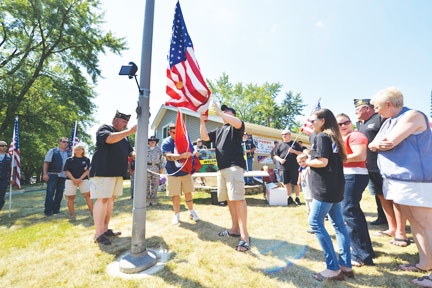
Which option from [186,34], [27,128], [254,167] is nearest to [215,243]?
[186,34]

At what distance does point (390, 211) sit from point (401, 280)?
163cm

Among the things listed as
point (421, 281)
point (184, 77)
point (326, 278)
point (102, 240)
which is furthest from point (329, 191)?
point (102, 240)

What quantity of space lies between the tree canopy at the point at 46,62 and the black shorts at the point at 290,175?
18520 millimetres

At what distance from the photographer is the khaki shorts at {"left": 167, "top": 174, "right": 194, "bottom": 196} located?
161 inches

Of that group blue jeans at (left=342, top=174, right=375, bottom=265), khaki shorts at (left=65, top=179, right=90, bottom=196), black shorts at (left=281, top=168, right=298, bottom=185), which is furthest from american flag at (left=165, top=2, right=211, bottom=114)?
black shorts at (left=281, top=168, right=298, bottom=185)

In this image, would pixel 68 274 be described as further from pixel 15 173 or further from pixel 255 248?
pixel 15 173

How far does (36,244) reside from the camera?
10.8 feet

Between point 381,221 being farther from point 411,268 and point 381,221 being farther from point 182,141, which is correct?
point 182,141

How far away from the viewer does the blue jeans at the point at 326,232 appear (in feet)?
6.73

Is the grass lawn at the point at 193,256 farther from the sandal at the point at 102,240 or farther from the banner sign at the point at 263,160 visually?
the banner sign at the point at 263,160

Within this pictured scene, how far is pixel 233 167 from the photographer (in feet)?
9.97

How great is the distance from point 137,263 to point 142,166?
125cm

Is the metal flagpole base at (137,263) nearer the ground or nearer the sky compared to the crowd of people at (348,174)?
nearer the ground

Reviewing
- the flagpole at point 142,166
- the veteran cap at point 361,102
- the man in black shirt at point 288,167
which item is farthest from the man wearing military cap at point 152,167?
the veteran cap at point 361,102
